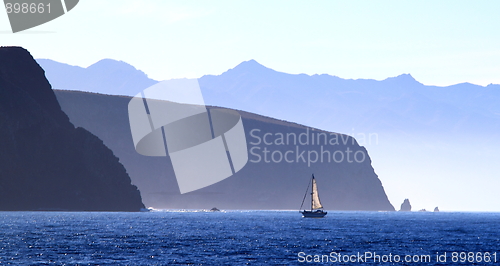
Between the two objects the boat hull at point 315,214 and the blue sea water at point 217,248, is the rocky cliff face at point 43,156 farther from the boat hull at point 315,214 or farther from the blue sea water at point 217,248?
the blue sea water at point 217,248

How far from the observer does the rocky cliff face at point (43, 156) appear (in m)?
164

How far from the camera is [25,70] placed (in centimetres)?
18825

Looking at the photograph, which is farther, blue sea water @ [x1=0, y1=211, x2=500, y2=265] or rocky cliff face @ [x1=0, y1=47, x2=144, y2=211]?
rocky cliff face @ [x1=0, y1=47, x2=144, y2=211]

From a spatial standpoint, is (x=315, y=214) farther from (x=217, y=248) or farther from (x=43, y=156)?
(x=217, y=248)

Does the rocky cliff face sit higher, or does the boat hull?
the rocky cliff face

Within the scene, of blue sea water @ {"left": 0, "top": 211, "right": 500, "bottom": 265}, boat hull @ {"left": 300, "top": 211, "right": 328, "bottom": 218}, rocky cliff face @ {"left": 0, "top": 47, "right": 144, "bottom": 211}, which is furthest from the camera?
boat hull @ {"left": 300, "top": 211, "right": 328, "bottom": 218}

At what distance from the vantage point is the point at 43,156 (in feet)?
563

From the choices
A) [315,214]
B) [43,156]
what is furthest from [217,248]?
[315,214]

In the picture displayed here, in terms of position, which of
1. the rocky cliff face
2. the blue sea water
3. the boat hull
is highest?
the rocky cliff face

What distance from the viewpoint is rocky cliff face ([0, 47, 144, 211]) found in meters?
164

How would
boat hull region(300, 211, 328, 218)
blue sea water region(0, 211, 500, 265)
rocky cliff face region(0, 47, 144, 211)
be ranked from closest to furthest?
blue sea water region(0, 211, 500, 265) → rocky cliff face region(0, 47, 144, 211) → boat hull region(300, 211, 328, 218)

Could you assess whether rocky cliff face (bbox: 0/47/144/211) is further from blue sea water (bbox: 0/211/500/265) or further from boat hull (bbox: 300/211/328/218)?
blue sea water (bbox: 0/211/500/265)

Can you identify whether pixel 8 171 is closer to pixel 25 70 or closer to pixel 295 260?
pixel 25 70

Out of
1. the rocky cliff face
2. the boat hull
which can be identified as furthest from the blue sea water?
the boat hull
